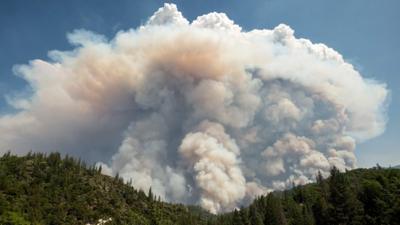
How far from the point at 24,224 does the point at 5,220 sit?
32.9ft

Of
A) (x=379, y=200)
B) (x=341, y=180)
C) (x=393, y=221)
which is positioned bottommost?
(x=393, y=221)

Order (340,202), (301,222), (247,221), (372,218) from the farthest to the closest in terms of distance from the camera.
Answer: (247,221) → (301,222) → (340,202) → (372,218)

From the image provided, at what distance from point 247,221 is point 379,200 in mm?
74177

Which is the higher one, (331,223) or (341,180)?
(341,180)

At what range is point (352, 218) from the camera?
145 metres

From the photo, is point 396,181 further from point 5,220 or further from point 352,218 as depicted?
point 5,220

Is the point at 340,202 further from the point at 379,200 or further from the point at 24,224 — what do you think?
the point at 24,224

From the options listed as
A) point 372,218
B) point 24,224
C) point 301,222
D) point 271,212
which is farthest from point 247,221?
point 24,224

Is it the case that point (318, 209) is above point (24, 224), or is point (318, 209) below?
above

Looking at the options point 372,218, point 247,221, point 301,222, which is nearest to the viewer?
point 372,218

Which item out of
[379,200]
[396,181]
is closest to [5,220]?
[379,200]

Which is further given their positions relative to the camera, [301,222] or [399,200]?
[301,222]

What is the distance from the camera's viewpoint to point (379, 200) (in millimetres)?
138125

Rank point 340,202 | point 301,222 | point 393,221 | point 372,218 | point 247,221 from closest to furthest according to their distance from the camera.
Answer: point 393,221 < point 372,218 < point 340,202 < point 301,222 < point 247,221
